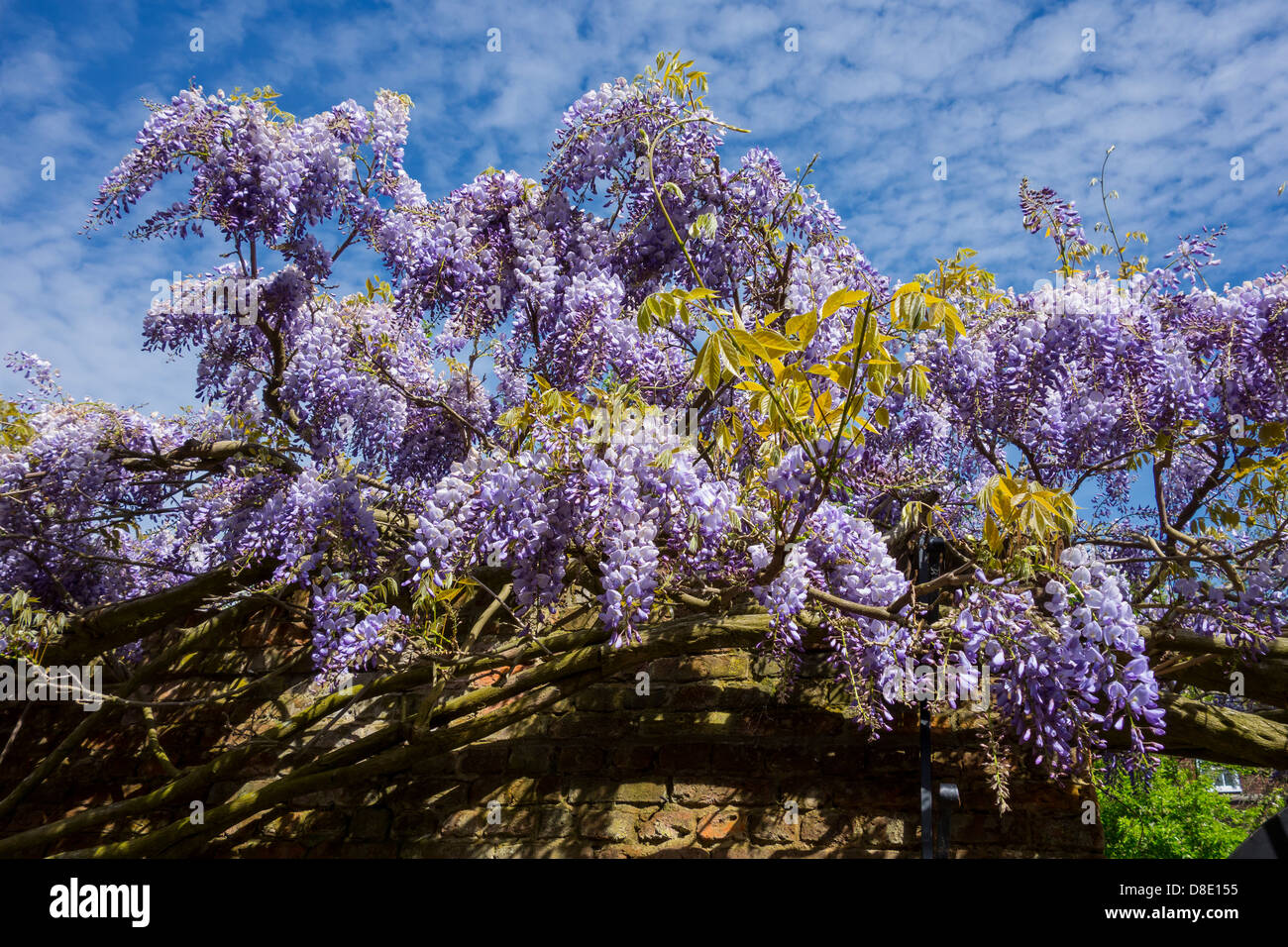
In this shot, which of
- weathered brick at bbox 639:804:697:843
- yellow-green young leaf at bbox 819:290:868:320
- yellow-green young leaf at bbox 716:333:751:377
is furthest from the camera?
weathered brick at bbox 639:804:697:843

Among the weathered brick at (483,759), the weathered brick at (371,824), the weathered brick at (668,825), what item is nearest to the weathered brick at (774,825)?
the weathered brick at (668,825)

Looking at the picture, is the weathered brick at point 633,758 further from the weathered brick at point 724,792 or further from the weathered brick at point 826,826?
the weathered brick at point 826,826

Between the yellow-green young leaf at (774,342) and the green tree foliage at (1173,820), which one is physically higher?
the yellow-green young leaf at (774,342)

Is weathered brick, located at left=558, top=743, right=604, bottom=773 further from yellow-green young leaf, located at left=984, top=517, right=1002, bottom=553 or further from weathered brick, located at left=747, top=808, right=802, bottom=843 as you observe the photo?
yellow-green young leaf, located at left=984, top=517, right=1002, bottom=553

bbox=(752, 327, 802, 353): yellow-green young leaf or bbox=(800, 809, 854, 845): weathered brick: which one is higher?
bbox=(752, 327, 802, 353): yellow-green young leaf

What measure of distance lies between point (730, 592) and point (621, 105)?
1.99 m

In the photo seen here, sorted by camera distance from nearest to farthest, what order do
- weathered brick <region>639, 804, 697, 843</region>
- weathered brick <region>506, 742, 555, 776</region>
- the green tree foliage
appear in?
weathered brick <region>639, 804, 697, 843</region>
weathered brick <region>506, 742, 555, 776</region>
the green tree foliage

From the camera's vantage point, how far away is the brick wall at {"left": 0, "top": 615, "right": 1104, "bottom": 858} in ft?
11.1

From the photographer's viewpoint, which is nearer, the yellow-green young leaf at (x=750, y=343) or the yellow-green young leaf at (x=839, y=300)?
the yellow-green young leaf at (x=839, y=300)

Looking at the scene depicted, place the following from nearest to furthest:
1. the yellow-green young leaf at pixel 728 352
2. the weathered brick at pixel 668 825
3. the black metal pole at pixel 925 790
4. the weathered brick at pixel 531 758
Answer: the yellow-green young leaf at pixel 728 352, the black metal pole at pixel 925 790, the weathered brick at pixel 668 825, the weathered brick at pixel 531 758

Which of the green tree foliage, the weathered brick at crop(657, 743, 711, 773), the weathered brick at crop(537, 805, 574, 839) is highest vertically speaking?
the weathered brick at crop(657, 743, 711, 773)

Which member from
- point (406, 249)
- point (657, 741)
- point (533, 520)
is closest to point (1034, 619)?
point (533, 520)

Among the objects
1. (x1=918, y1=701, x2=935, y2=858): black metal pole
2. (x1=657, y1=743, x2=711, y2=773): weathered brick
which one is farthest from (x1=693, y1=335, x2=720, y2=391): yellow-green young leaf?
(x1=657, y1=743, x2=711, y2=773): weathered brick

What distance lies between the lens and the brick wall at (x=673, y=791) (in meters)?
3.37
